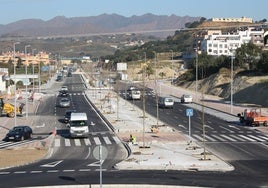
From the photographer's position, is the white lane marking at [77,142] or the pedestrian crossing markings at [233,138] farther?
the pedestrian crossing markings at [233,138]

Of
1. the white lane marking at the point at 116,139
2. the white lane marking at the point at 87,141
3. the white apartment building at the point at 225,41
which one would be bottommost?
the white lane marking at the point at 87,141

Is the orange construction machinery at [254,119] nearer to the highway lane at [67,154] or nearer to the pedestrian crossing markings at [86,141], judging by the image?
the highway lane at [67,154]

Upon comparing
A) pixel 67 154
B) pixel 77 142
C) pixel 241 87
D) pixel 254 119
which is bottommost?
pixel 77 142

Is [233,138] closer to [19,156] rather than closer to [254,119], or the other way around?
[254,119]

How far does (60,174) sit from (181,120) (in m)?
→ 32.5

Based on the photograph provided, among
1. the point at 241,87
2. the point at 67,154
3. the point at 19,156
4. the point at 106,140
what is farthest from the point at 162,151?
the point at 241,87

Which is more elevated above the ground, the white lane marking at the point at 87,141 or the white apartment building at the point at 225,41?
the white apartment building at the point at 225,41

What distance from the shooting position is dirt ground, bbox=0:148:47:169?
3322 cm

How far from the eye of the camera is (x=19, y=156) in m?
36.2

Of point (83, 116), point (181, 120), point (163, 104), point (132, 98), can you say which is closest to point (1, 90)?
point (132, 98)

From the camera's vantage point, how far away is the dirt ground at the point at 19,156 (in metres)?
33.2

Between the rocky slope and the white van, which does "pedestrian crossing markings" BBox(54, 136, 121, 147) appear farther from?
the rocky slope

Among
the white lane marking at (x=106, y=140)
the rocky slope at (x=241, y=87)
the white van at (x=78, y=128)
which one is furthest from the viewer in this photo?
the rocky slope at (x=241, y=87)

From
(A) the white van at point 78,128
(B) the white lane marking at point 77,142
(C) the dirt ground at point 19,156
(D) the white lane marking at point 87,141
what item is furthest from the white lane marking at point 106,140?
(C) the dirt ground at point 19,156
